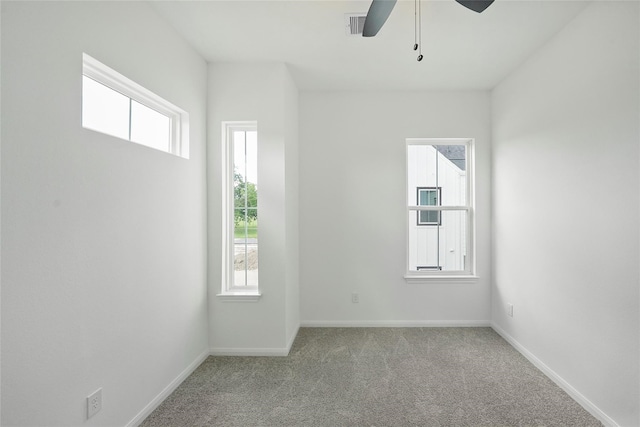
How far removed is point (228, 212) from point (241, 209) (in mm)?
130

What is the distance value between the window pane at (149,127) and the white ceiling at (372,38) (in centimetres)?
71

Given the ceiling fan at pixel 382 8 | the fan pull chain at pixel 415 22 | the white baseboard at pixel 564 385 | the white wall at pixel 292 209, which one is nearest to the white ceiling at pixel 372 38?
the fan pull chain at pixel 415 22

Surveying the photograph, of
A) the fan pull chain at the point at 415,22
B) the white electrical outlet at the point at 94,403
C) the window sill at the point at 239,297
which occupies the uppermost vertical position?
the fan pull chain at the point at 415,22

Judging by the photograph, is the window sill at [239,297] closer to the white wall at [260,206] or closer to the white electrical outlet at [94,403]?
the white wall at [260,206]

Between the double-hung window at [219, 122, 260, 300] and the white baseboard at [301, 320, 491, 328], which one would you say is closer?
the double-hung window at [219, 122, 260, 300]

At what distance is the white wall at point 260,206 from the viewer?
295 centimetres

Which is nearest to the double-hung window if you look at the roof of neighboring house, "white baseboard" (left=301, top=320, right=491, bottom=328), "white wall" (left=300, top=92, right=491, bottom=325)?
"white wall" (left=300, top=92, right=491, bottom=325)

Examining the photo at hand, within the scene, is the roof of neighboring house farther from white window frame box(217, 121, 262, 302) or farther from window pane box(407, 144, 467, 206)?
white window frame box(217, 121, 262, 302)

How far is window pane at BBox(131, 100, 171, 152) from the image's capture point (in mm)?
2133

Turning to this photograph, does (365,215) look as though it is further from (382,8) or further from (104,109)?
(104,109)

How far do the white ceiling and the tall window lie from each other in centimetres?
78

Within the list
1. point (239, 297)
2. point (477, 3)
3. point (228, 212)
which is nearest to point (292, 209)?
point (228, 212)

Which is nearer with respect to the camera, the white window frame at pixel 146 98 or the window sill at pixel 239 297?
the white window frame at pixel 146 98

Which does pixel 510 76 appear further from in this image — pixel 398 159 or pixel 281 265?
pixel 281 265
